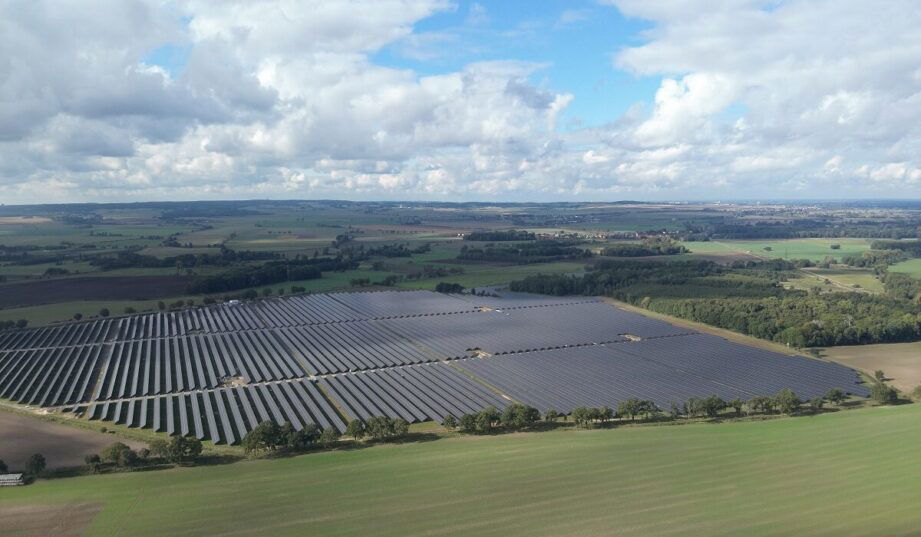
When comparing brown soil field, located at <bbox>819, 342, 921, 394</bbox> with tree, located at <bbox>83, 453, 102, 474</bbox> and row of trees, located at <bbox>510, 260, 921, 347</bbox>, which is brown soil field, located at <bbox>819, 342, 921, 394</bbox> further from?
tree, located at <bbox>83, 453, 102, 474</bbox>

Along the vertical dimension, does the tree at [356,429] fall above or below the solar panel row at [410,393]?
above

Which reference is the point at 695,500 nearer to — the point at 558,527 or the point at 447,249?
the point at 558,527

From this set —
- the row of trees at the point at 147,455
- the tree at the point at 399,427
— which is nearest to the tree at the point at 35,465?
the row of trees at the point at 147,455

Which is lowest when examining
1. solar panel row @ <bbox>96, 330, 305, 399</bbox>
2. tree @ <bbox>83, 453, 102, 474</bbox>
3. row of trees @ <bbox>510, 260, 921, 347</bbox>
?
tree @ <bbox>83, 453, 102, 474</bbox>

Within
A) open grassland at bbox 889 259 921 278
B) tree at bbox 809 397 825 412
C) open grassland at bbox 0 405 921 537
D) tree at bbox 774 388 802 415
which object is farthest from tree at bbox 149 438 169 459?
open grassland at bbox 889 259 921 278

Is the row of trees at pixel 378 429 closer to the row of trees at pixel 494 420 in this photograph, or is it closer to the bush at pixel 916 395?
the row of trees at pixel 494 420

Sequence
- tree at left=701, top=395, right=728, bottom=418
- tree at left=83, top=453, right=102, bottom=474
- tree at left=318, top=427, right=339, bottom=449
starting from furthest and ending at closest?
tree at left=701, top=395, right=728, bottom=418
tree at left=318, top=427, right=339, bottom=449
tree at left=83, top=453, right=102, bottom=474

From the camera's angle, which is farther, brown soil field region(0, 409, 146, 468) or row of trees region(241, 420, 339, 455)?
row of trees region(241, 420, 339, 455)
